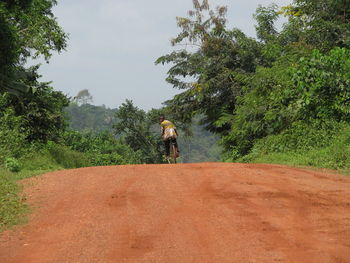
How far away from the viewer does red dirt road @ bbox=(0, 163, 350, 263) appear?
5539 mm

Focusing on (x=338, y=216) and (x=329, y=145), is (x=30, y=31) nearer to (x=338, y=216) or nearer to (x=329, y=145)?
(x=329, y=145)

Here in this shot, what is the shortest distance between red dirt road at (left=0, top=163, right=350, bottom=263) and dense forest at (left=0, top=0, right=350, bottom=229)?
1024 millimetres

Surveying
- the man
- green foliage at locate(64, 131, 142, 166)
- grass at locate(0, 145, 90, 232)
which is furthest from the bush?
green foliage at locate(64, 131, 142, 166)

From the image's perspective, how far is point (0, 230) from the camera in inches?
270

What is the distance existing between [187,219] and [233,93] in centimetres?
2132

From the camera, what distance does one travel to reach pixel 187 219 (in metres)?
6.78

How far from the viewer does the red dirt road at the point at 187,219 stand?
554 centimetres

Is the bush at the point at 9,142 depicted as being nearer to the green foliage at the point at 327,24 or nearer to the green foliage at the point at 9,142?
the green foliage at the point at 9,142

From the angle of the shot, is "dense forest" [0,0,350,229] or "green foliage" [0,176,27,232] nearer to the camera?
"green foliage" [0,176,27,232]

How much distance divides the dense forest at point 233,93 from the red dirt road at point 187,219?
40.3 inches

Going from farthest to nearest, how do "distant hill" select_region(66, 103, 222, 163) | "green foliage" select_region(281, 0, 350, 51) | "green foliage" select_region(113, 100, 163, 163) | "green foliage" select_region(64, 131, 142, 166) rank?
"distant hill" select_region(66, 103, 222, 163) → "green foliage" select_region(113, 100, 163, 163) → "green foliage" select_region(64, 131, 142, 166) → "green foliage" select_region(281, 0, 350, 51)

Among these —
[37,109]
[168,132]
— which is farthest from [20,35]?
[168,132]

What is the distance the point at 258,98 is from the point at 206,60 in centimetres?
1090

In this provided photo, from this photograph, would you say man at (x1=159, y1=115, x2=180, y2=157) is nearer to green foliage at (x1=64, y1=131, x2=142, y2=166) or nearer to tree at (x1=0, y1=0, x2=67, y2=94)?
tree at (x1=0, y1=0, x2=67, y2=94)
